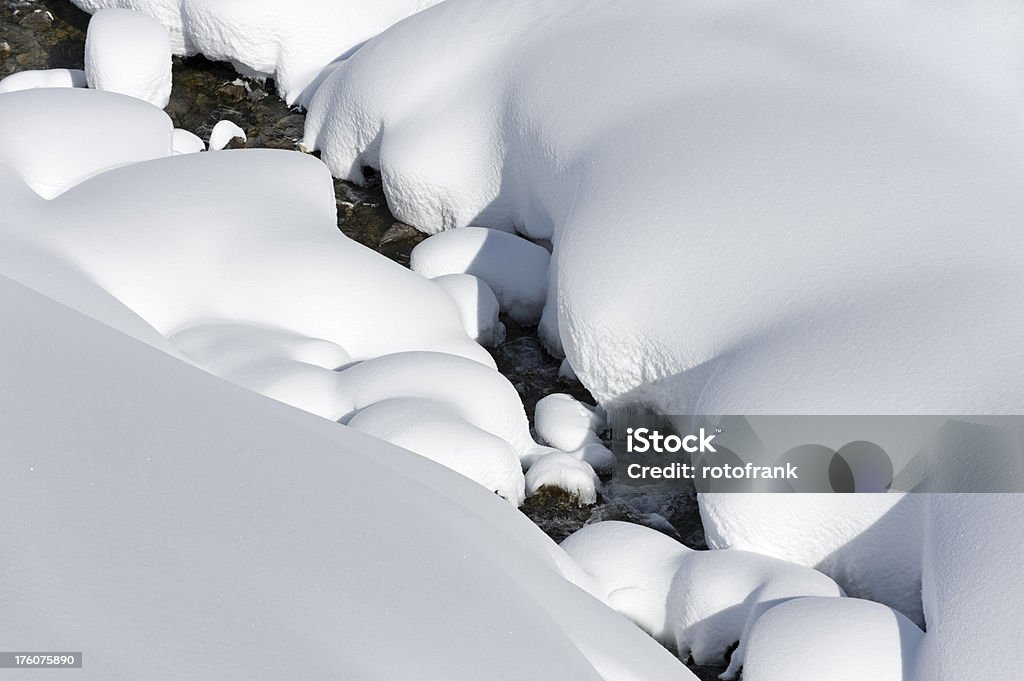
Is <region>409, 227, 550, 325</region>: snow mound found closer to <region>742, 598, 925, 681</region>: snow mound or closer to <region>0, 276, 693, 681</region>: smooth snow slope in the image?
<region>0, 276, 693, 681</region>: smooth snow slope

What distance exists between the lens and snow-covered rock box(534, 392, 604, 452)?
156 inches

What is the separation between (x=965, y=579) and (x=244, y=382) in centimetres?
202

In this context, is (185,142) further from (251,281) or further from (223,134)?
(251,281)

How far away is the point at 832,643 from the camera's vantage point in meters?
2.75

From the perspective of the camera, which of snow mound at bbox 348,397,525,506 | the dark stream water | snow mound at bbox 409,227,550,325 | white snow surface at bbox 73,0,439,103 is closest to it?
snow mound at bbox 348,397,525,506

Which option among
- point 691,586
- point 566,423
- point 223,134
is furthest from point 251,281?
point 223,134

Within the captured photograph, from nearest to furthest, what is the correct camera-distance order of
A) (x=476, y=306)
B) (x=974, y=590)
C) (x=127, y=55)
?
(x=974, y=590) → (x=476, y=306) → (x=127, y=55)

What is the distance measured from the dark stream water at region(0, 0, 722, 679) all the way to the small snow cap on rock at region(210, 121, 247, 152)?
0.04 m

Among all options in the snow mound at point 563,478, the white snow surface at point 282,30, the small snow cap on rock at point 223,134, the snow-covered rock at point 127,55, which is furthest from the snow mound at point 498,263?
the snow-covered rock at point 127,55

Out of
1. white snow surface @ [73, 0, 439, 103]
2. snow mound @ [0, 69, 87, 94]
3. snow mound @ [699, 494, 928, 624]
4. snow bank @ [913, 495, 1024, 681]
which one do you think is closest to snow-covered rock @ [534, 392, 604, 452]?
snow mound @ [699, 494, 928, 624]

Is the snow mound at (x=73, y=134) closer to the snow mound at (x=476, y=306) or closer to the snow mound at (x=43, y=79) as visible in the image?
the snow mound at (x=43, y=79)

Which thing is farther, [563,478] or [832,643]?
[563,478]

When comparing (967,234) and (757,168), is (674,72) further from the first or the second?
(967,234)

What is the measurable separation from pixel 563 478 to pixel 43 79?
354 centimetres
